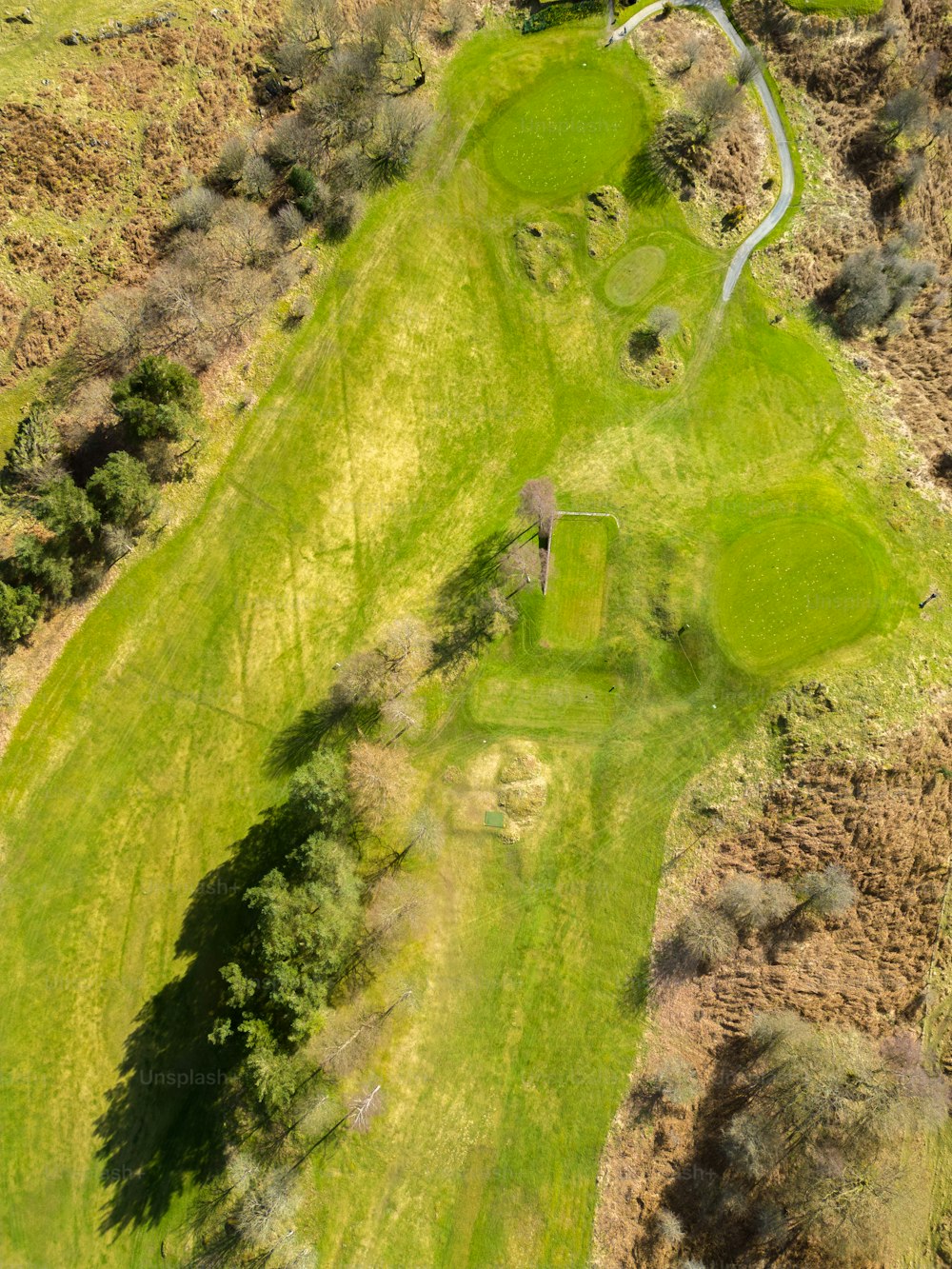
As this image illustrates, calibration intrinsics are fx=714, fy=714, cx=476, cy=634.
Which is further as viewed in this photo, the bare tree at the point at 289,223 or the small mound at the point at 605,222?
the small mound at the point at 605,222

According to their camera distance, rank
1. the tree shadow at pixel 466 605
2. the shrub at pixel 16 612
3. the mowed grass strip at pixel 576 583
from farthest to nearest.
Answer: the mowed grass strip at pixel 576 583, the tree shadow at pixel 466 605, the shrub at pixel 16 612

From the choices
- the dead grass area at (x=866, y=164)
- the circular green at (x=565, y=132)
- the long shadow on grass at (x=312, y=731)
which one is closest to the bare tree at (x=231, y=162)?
the circular green at (x=565, y=132)

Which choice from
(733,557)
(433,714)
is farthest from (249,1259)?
(733,557)

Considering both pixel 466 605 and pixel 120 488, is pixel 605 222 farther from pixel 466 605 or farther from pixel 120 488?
pixel 120 488

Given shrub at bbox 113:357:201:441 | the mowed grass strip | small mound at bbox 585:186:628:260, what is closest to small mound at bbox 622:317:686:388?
small mound at bbox 585:186:628:260

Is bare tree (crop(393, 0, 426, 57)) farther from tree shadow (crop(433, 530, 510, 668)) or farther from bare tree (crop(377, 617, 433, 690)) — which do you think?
bare tree (crop(377, 617, 433, 690))

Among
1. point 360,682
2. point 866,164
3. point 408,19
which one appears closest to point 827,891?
point 360,682

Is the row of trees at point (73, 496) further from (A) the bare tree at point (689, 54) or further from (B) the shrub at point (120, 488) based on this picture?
(A) the bare tree at point (689, 54)
